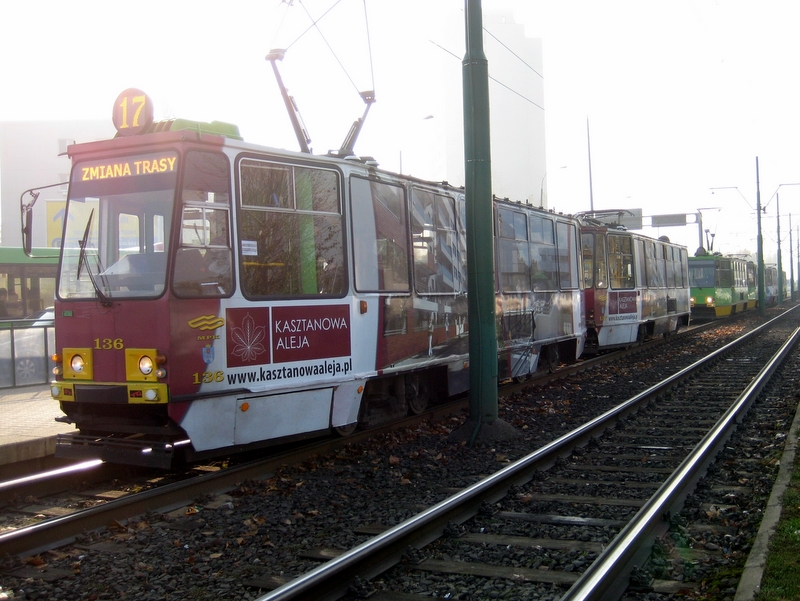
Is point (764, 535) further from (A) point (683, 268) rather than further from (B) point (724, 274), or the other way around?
(B) point (724, 274)

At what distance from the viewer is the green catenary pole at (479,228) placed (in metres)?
9.02

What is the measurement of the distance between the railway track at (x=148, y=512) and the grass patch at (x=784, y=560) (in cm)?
102

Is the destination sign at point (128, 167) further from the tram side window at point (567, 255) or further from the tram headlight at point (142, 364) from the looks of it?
the tram side window at point (567, 255)

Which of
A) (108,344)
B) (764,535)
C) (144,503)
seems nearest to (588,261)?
(108,344)

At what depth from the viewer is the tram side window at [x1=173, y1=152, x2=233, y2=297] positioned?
698 centimetres

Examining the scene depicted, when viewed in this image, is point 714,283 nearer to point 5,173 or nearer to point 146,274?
point 146,274

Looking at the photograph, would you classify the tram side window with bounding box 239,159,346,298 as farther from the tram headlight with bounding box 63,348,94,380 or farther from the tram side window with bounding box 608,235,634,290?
the tram side window with bounding box 608,235,634,290

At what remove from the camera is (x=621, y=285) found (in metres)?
19.6

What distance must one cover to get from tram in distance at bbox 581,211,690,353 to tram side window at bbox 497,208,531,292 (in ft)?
16.4

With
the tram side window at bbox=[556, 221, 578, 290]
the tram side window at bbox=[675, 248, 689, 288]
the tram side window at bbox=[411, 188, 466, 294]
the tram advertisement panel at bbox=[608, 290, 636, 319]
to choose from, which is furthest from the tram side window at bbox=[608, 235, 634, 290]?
the tram side window at bbox=[411, 188, 466, 294]

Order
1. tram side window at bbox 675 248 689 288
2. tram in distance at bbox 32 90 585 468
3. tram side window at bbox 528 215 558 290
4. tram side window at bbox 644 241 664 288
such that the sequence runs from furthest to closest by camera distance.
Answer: tram side window at bbox 675 248 689 288, tram side window at bbox 644 241 664 288, tram side window at bbox 528 215 558 290, tram in distance at bbox 32 90 585 468

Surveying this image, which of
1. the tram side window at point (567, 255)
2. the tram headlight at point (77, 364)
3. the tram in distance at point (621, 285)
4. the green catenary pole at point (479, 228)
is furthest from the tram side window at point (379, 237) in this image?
the tram in distance at point (621, 285)

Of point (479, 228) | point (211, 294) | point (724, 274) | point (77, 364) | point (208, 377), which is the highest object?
point (479, 228)

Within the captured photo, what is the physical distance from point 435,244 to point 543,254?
4.24 m
